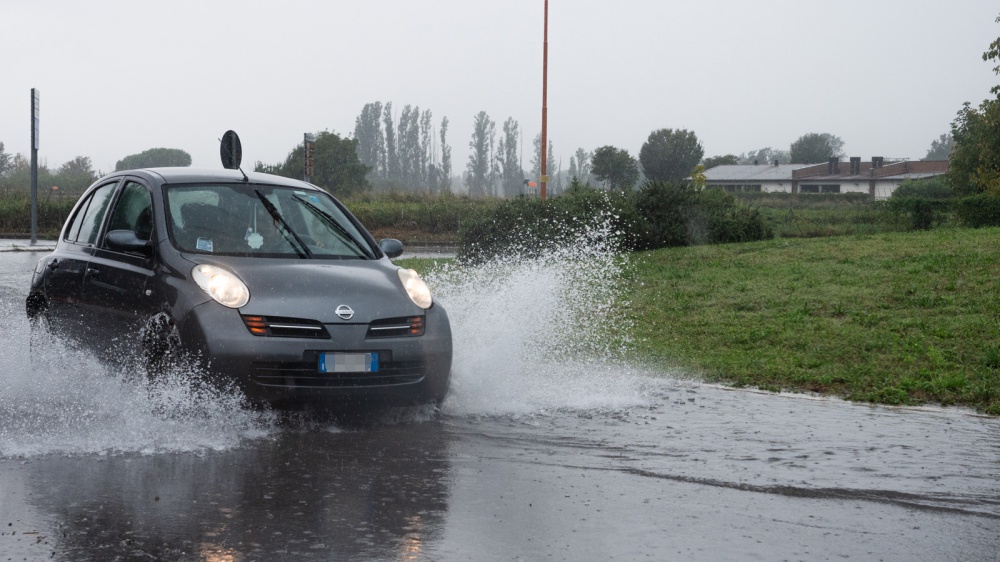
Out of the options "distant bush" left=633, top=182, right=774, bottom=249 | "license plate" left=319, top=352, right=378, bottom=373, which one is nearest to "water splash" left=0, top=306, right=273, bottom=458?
"license plate" left=319, top=352, right=378, bottom=373

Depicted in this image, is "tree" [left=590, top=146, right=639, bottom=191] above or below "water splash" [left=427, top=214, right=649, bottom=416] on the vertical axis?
above

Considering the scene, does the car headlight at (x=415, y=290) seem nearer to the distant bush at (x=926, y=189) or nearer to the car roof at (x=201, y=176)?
the car roof at (x=201, y=176)

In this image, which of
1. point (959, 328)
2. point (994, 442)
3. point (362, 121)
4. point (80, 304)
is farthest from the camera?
point (362, 121)

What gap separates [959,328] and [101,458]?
8998 millimetres

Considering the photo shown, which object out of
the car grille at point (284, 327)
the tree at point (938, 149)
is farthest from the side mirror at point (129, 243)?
the tree at point (938, 149)

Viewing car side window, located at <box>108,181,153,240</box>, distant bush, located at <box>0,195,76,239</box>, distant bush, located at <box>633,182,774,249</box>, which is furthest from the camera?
distant bush, located at <box>0,195,76,239</box>

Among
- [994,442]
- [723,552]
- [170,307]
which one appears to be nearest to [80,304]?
[170,307]

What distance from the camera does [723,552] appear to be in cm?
470

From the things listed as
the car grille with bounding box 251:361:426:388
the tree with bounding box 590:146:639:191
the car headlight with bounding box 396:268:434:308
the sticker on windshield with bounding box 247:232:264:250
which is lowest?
the car grille with bounding box 251:361:426:388

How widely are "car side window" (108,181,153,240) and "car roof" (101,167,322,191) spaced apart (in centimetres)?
12

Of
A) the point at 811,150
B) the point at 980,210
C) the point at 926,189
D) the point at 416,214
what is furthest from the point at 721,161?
the point at 980,210

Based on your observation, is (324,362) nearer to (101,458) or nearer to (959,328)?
(101,458)

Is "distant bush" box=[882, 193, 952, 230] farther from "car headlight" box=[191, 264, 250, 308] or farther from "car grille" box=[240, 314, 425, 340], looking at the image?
"car headlight" box=[191, 264, 250, 308]

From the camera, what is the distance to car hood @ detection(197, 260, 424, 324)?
22.8ft
